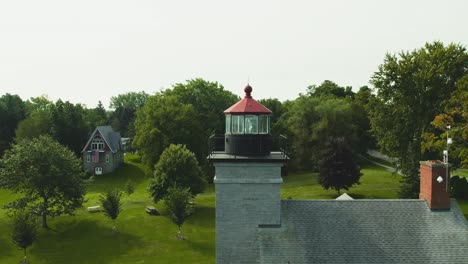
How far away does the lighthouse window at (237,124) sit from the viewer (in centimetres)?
1812

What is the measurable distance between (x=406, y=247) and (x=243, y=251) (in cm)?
652

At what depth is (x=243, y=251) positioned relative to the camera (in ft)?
58.9

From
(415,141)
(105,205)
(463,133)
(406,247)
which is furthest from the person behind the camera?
(415,141)

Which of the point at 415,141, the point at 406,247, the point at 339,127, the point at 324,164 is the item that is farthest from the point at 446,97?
the point at 406,247

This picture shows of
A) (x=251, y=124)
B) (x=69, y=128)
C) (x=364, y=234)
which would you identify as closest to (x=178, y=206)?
(x=251, y=124)

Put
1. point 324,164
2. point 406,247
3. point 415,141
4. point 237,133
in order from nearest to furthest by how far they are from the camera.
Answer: point 406,247, point 237,133, point 415,141, point 324,164

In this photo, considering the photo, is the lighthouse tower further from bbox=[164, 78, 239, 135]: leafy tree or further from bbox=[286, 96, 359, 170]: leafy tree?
bbox=[164, 78, 239, 135]: leafy tree

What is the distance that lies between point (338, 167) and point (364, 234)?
26.2 m

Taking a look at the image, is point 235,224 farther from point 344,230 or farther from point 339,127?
point 339,127

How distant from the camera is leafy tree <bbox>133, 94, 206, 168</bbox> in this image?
55.7 metres

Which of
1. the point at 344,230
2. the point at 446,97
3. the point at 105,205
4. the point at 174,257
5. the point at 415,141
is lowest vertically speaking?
the point at 174,257

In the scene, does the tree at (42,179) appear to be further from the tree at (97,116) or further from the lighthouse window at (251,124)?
the tree at (97,116)

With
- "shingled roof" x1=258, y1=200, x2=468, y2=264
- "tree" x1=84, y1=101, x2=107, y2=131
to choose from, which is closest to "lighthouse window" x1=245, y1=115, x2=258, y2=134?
"shingled roof" x1=258, y1=200, x2=468, y2=264

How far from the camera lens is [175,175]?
41562 millimetres
